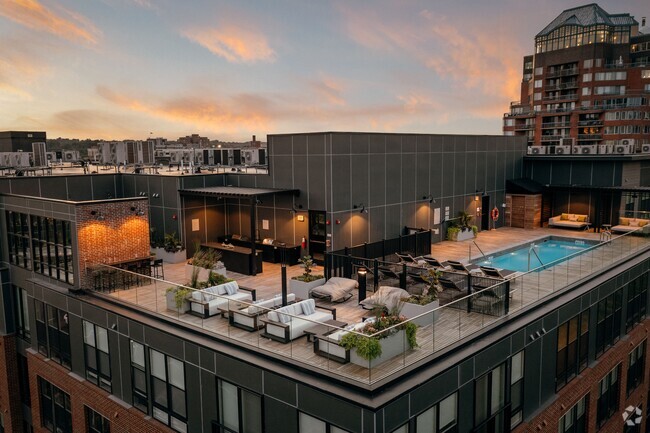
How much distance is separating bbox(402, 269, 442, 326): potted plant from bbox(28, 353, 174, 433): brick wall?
730cm

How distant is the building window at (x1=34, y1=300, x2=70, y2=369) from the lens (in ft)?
57.7

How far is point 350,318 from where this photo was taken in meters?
14.7

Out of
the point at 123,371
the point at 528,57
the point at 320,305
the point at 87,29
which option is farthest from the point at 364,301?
the point at 528,57

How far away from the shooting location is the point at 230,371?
1152cm

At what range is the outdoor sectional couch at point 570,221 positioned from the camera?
31719mm

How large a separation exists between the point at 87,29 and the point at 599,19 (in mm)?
86001

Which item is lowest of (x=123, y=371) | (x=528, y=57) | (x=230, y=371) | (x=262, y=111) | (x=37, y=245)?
(x=123, y=371)

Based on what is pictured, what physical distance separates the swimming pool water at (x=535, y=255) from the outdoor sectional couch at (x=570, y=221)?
4790 mm

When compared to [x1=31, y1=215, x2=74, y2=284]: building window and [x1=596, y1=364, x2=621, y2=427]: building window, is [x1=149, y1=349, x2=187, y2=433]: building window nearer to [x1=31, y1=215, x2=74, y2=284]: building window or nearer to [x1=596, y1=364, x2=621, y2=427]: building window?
[x1=31, y1=215, x2=74, y2=284]: building window

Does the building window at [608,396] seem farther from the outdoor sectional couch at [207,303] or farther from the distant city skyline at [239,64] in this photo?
the distant city skyline at [239,64]

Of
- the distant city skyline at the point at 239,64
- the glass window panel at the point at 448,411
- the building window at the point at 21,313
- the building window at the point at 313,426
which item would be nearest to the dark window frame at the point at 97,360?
the building window at the point at 21,313

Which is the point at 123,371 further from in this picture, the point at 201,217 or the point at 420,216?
the point at 420,216

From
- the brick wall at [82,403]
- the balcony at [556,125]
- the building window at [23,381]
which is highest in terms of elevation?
the balcony at [556,125]

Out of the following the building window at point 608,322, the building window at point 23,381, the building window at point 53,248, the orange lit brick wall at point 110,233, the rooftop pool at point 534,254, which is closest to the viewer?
the orange lit brick wall at point 110,233
